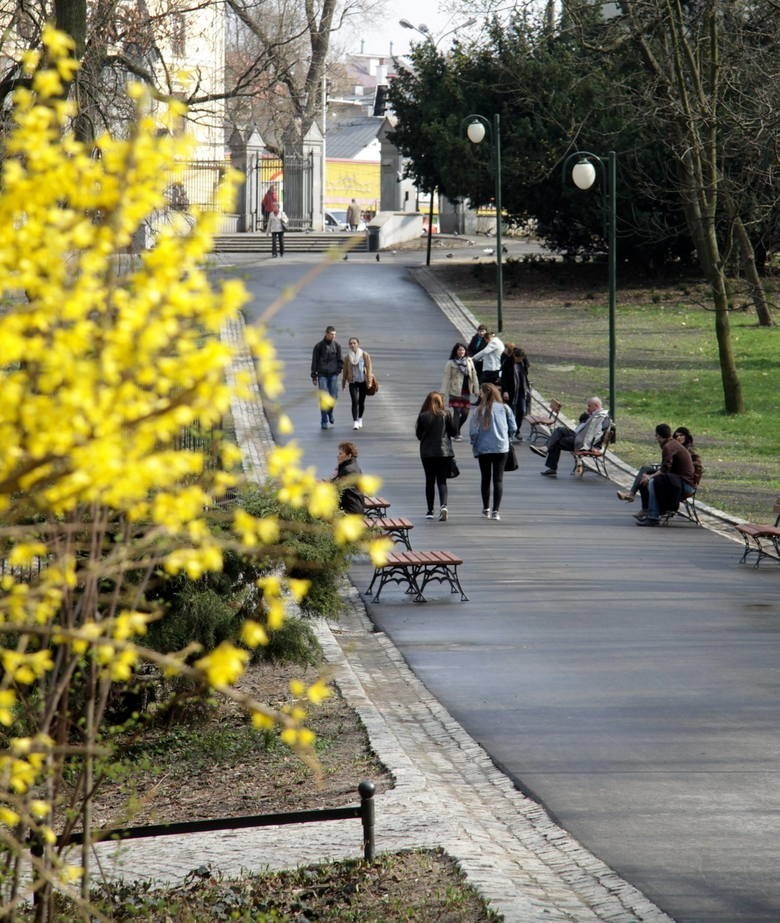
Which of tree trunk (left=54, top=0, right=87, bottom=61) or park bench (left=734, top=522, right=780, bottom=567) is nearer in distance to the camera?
park bench (left=734, top=522, right=780, bottom=567)

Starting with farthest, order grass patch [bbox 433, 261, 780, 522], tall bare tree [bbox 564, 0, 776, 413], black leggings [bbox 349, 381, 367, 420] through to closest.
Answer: tall bare tree [bbox 564, 0, 776, 413] < black leggings [bbox 349, 381, 367, 420] < grass patch [bbox 433, 261, 780, 522]

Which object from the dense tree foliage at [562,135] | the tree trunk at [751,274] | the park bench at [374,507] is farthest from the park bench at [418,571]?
the dense tree foliage at [562,135]

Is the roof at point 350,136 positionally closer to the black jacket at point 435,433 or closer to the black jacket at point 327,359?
the black jacket at point 327,359

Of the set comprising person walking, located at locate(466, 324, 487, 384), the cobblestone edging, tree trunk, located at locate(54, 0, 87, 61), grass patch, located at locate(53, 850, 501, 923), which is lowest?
the cobblestone edging

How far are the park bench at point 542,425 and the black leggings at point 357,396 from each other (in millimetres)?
2765

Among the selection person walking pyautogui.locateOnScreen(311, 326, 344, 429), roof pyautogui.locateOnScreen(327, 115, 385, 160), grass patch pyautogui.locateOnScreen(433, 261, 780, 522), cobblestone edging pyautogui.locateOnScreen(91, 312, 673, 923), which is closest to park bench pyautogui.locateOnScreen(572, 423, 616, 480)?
grass patch pyautogui.locateOnScreen(433, 261, 780, 522)

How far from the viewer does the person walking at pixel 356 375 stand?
23.5 meters

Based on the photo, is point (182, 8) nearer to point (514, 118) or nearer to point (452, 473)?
point (452, 473)

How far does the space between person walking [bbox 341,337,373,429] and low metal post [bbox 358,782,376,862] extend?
53.6 ft

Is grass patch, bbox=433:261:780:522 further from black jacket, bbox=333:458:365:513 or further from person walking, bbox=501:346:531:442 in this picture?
black jacket, bbox=333:458:365:513

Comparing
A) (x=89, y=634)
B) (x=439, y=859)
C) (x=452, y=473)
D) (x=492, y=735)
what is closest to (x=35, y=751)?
(x=89, y=634)

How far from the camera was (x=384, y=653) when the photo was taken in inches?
493

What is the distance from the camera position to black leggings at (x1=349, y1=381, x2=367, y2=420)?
934 inches

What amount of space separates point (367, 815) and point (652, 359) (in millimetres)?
25970
